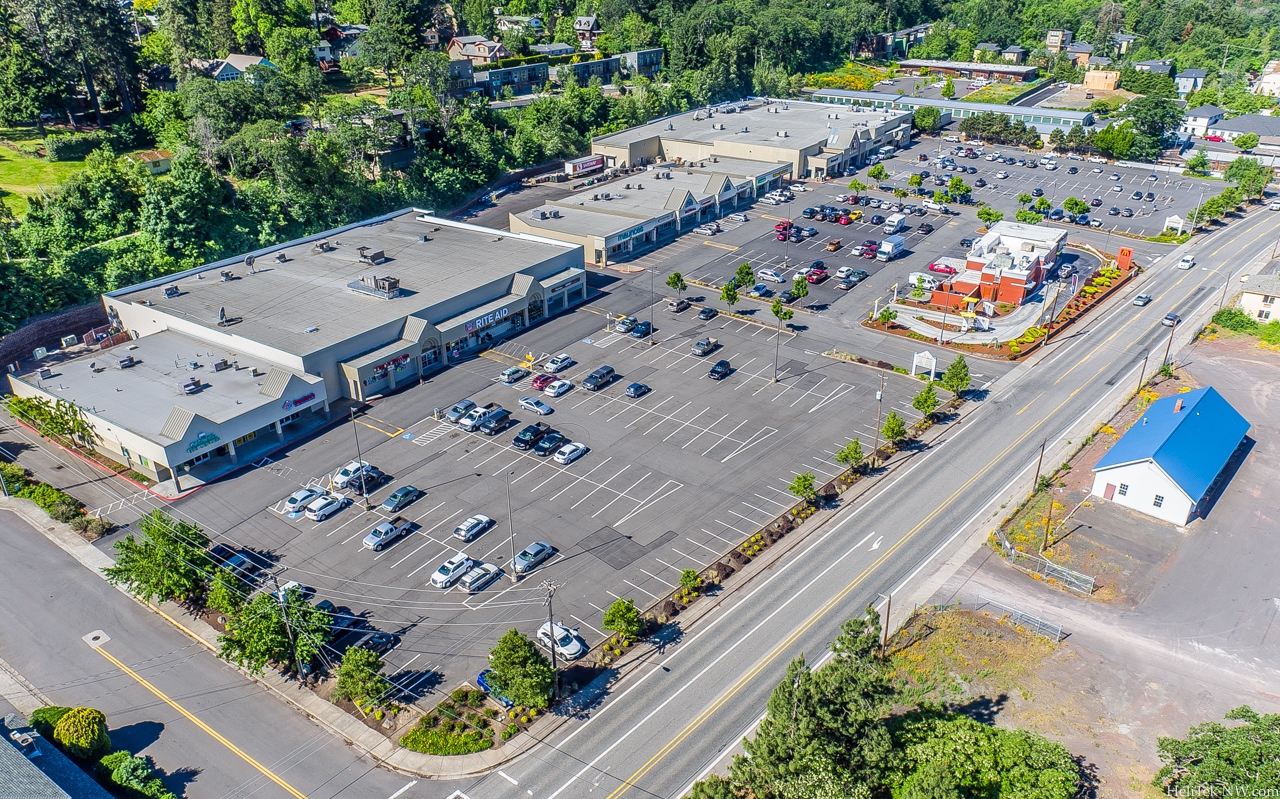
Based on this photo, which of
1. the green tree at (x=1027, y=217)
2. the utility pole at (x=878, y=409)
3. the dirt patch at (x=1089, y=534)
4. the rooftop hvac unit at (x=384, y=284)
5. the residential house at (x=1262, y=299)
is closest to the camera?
the dirt patch at (x=1089, y=534)

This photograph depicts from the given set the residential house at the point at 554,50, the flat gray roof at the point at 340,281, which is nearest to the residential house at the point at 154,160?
the flat gray roof at the point at 340,281

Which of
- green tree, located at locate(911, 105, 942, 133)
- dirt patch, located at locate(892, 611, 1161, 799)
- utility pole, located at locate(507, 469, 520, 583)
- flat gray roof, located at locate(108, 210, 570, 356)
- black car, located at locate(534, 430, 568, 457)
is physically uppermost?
green tree, located at locate(911, 105, 942, 133)

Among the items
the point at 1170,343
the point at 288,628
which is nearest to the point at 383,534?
the point at 288,628

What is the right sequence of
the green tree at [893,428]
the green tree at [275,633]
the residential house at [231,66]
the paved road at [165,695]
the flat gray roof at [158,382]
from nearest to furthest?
the paved road at [165,695]
the green tree at [275,633]
the flat gray roof at [158,382]
the green tree at [893,428]
the residential house at [231,66]

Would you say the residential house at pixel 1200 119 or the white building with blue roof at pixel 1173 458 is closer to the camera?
the white building with blue roof at pixel 1173 458

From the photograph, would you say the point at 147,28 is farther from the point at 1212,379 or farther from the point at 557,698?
the point at 1212,379

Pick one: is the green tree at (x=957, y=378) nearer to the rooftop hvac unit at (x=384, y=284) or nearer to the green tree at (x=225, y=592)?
the rooftop hvac unit at (x=384, y=284)

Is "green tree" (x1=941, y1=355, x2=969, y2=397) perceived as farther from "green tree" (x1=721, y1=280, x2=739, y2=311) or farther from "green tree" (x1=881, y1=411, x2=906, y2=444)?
"green tree" (x1=721, y1=280, x2=739, y2=311)

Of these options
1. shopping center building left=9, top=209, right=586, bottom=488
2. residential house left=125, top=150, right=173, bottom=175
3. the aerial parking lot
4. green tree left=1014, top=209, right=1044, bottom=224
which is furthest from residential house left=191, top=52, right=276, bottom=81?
green tree left=1014, top=209, right=1044, bottom=224

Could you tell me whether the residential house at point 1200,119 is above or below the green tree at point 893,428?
above
